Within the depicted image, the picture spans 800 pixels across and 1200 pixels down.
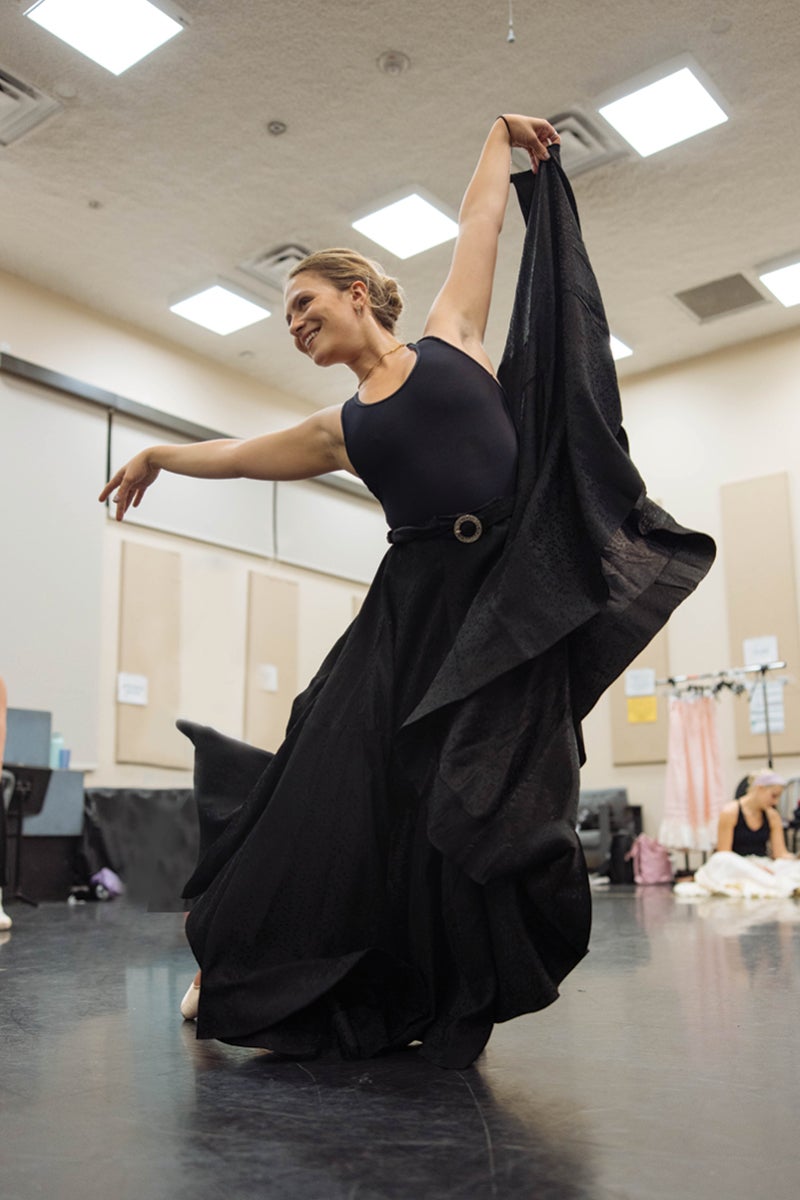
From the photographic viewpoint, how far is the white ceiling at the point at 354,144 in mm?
5543

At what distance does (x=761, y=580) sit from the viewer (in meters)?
8.78

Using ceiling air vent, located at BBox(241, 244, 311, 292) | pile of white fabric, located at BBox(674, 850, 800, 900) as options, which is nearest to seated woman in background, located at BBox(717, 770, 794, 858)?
pile of white fabric, located at BBox(674, 850, 800, 900)

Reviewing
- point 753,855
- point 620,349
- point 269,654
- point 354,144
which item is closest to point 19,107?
point 354,144

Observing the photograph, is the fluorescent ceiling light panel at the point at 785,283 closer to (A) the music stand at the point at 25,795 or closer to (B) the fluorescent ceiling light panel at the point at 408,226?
(B) the fluorescent ceiling light panel at the point at 408,226

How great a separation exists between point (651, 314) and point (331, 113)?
3437 mm

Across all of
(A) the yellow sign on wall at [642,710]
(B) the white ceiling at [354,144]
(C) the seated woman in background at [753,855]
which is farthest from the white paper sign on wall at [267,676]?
(C) the seated woman in background at [753,855]

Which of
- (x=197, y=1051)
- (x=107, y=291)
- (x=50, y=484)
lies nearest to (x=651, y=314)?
(x=107, y=291)

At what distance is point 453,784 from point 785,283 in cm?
774

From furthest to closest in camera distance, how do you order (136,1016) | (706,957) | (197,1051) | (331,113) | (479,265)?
(331,113) < (706,957) < (136,1016) < (479,265) < (197,1051)

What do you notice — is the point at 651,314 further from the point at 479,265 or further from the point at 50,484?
the point at 479,265

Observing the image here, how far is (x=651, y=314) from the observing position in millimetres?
8609

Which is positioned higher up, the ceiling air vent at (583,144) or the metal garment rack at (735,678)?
the ceiling air vent at (583,144)

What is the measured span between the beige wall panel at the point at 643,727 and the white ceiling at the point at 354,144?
9.09 ft

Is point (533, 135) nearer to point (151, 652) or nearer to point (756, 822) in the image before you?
point (756, 822)
